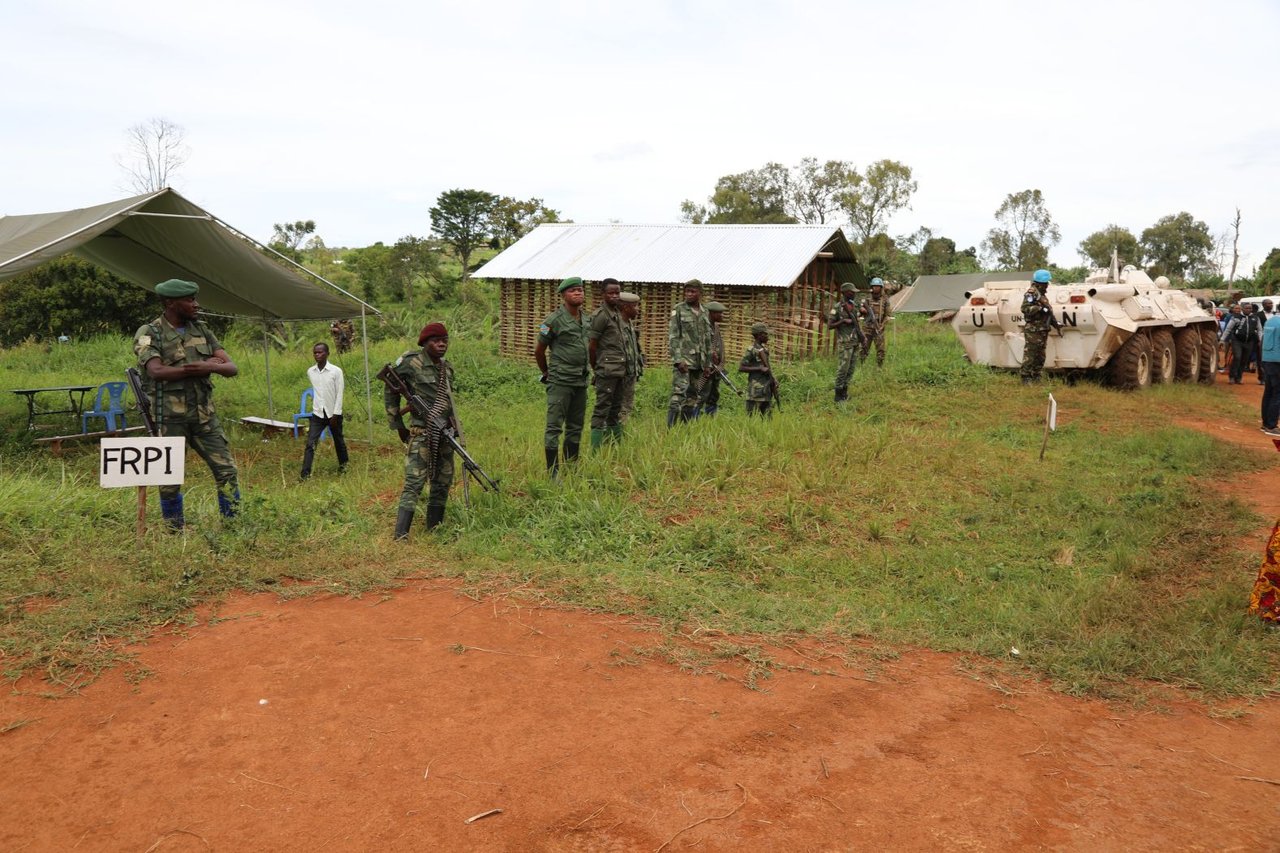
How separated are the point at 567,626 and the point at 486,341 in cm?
1737

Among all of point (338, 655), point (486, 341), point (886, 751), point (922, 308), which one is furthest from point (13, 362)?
point (922, 308)

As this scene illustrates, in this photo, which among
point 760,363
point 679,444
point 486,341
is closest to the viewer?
point 679,444

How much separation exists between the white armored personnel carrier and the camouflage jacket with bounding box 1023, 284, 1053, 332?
251mm

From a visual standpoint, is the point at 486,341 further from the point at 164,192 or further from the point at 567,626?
the point at 567,626

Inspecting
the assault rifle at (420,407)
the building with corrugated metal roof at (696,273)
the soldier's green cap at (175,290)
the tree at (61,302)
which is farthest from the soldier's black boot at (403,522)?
the tree at (61,302)

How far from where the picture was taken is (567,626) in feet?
16.1

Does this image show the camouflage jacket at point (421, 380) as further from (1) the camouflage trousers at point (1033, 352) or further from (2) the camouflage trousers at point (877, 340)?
(2) the camouflage trousers at point (877, 340)

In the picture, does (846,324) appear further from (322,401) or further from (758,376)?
(322,401)

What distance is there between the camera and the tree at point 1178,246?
49438 mm

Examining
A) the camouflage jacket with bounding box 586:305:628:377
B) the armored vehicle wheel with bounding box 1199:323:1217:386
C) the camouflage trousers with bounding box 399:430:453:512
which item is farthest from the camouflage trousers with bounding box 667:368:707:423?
the armored vehicle wheel with bounding box 1199:323:1217:386

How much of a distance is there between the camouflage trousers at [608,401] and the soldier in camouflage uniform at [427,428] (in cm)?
188

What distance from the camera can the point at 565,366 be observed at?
7.74 meters

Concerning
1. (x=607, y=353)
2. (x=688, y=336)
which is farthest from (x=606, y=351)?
(x=688, y=336)

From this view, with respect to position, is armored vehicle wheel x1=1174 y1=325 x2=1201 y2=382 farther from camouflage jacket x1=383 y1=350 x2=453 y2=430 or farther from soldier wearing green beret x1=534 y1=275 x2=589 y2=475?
camouflage jacket x1=383 y1=350 x2=453 y2=430
